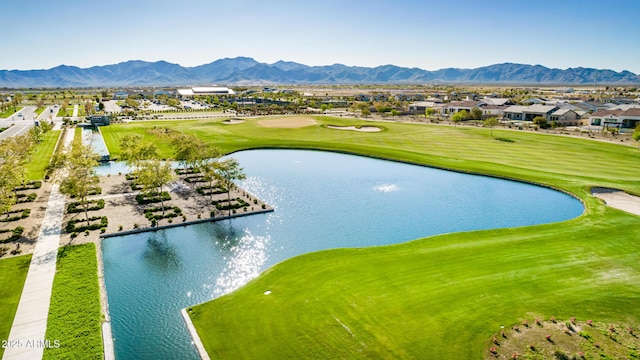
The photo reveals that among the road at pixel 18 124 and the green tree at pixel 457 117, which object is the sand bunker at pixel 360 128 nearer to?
the green tree at pixel 457 117

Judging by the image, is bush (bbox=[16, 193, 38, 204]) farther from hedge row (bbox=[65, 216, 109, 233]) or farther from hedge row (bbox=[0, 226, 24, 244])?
hedge row (bbox=[65, 216, 109, 233])

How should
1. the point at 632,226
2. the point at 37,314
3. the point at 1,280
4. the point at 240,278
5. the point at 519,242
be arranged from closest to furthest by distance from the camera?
the point at 37,314, the point at 1,280, the point at 240,278, the point at 519,242, the point at 632,226

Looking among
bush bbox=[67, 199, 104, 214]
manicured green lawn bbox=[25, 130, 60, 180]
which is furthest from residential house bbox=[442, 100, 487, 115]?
bush bbox=[67, 199, 104, 214]

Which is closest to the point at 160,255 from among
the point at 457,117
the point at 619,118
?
the point at 457,117

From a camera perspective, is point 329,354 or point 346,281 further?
point 346,281

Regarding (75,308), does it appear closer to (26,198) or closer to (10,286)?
(10,286)

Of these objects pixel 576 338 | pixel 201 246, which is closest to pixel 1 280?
pixel 201 246

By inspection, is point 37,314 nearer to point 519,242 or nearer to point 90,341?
point 90,341
